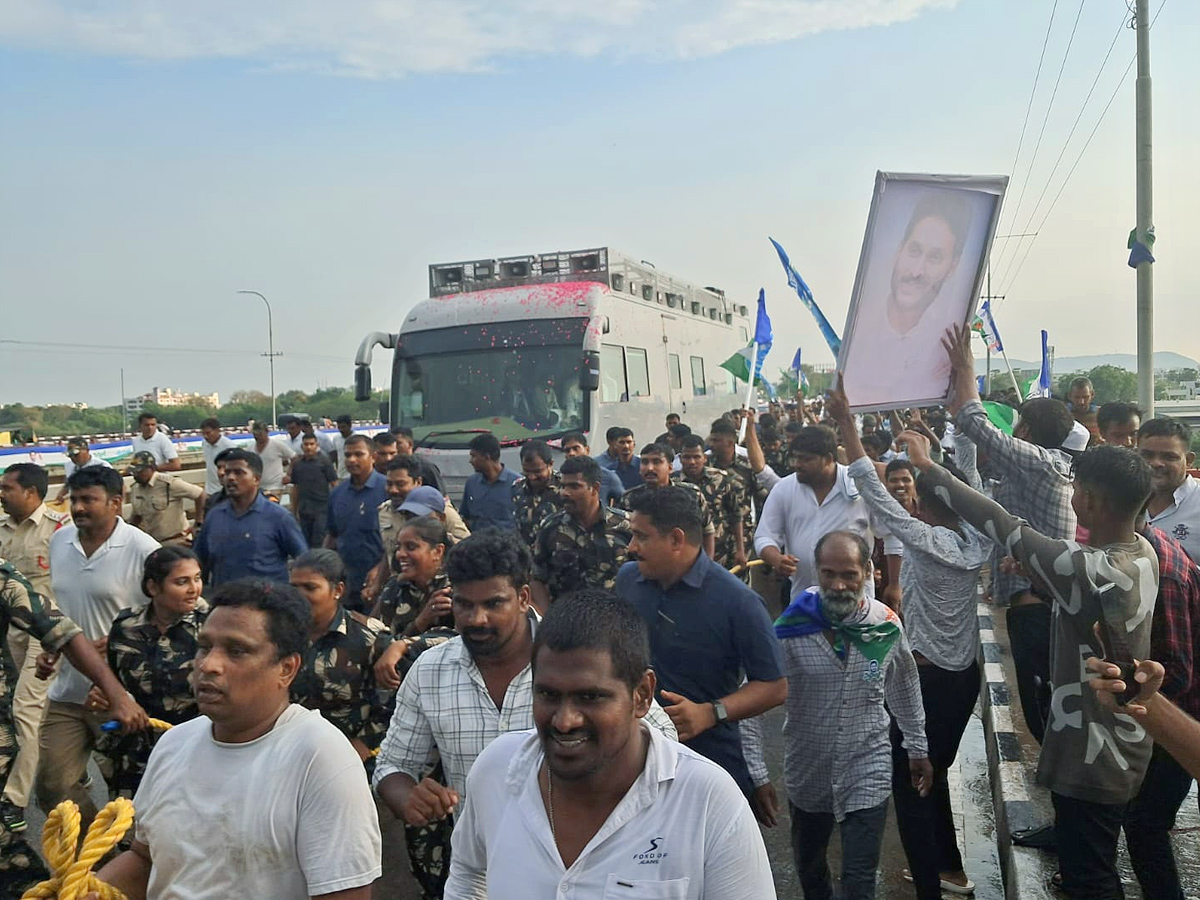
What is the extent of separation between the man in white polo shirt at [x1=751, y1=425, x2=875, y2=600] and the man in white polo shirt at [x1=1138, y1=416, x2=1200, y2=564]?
1462mm

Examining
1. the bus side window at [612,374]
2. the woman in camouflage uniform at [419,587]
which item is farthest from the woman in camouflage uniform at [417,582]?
the bus side window at [612,374]

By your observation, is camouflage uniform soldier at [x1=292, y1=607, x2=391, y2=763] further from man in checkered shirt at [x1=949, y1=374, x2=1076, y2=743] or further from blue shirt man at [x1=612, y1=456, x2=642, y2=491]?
blue shirt man at [x1=612, y1=456, x2=642, y2=491]

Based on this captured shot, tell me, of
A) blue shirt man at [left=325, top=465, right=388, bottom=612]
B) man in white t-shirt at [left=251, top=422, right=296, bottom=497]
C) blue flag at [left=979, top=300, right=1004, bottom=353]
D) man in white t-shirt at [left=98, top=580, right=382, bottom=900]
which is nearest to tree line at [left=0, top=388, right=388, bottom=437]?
blue flag at [left=979, top=300, right=1004, bottom=353]

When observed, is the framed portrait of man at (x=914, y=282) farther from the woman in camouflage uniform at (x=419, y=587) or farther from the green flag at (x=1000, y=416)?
the green flag at (x=1000, y=416)

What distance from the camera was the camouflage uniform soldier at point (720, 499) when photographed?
760 centimetres

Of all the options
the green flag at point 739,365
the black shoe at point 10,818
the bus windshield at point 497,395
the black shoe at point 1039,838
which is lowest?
the black shoe at point 1039,838

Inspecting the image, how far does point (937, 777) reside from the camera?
424 centimetres

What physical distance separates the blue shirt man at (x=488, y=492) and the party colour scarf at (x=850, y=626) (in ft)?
13.3

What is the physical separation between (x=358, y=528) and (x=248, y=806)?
535 cm

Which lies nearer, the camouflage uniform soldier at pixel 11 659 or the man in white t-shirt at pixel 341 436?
the camouflage uniform soldier at pixel 11 659

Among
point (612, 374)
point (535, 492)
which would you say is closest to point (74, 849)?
point (535, 492)

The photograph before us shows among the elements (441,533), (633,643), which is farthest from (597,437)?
(633,643)

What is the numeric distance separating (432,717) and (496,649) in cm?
26

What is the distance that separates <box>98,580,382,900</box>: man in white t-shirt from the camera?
225 centimetres
